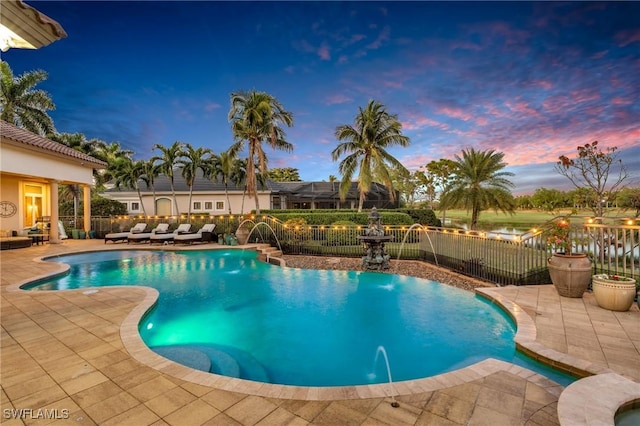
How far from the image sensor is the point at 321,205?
3547 cm

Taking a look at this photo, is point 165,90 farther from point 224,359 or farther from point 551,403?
point 551,403

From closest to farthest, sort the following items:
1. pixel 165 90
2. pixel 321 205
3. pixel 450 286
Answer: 1. pixel 450 286
2. pixel 165 90
3. pixel 321 205

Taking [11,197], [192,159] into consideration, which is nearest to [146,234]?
[11,197]

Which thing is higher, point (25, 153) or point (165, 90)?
point (165, 90)

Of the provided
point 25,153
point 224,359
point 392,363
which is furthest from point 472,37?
point 25,153

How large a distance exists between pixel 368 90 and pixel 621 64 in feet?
41.7

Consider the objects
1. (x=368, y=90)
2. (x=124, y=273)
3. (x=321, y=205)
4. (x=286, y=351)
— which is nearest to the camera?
(x=286, y=351)

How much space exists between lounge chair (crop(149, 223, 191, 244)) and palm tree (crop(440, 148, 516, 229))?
1841 centimetres

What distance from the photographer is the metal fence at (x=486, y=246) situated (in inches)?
242

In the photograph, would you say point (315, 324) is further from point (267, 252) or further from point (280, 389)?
point (267, 252)

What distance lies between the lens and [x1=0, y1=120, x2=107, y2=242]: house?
509 inches

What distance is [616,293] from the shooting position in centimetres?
514

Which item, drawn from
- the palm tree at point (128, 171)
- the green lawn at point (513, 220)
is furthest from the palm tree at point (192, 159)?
the green lawn at point (513, 220)

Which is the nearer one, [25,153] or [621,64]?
[621,64]
